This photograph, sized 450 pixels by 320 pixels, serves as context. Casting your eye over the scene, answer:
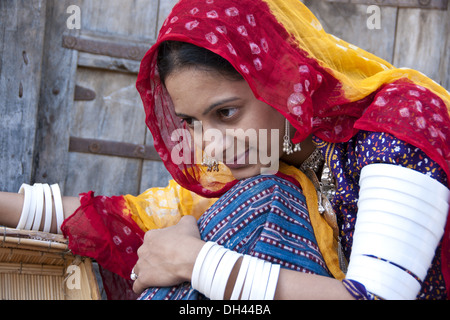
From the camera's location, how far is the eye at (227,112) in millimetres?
1192

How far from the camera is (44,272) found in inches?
60.6

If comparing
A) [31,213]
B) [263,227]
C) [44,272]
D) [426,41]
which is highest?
[426,41]

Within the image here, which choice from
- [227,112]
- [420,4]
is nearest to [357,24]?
[420,4]

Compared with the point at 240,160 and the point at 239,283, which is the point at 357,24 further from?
the point at 239,283

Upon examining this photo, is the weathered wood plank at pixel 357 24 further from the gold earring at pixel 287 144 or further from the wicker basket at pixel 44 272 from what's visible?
the wicker basket at pixel 44 272

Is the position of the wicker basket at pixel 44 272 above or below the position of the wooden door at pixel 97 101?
below

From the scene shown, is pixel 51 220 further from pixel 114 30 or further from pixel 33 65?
pixel 114 30

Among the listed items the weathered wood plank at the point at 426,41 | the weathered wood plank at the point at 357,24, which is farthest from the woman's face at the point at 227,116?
the weathered wood plank at the point at 426,41

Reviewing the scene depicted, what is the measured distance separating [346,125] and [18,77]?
4.98ft

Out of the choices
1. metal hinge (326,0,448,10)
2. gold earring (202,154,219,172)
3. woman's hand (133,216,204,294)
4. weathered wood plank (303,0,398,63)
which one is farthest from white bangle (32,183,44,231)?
metal hinge (326,0,448,10)

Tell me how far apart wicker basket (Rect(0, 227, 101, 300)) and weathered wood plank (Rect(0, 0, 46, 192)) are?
70cm

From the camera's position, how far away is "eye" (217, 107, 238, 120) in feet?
3.91

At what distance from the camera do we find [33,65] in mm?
2084

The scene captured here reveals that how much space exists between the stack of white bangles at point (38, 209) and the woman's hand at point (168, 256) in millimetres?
398
